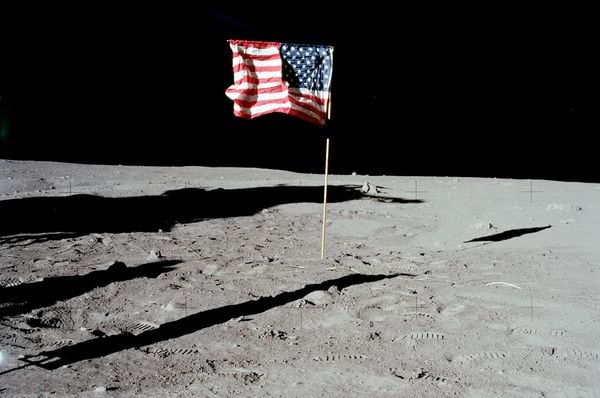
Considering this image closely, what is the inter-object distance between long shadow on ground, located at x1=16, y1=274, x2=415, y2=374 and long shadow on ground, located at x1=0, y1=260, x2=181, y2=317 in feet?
3.46

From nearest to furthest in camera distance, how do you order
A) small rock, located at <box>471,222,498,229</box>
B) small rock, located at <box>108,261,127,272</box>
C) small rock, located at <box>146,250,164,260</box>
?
1. small rock, located at <box>108,261,127,272</box>
2. small rock, located at <box>146,250,164,260</box>
3. small rock, located at <box>471,222,498,229</box>

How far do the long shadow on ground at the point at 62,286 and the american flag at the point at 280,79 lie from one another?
1.94 metres

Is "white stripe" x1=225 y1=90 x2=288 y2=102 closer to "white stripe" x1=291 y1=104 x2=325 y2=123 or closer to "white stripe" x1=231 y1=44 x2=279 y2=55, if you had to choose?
"white stripe" x1=291 y1=104 x2=325 y2=123

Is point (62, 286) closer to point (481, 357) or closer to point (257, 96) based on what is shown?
point (257, 96)

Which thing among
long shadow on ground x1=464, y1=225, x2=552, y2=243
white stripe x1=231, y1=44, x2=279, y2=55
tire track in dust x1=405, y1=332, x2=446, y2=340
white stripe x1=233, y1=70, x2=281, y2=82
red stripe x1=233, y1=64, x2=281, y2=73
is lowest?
tire track in dust x1=405, y1=332, x2=446, y2=340

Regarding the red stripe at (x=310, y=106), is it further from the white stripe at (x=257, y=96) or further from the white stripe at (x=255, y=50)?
the white stripe at (x=255, y=50)

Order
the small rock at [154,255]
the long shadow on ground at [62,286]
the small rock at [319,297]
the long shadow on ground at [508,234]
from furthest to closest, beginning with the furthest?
the long shadow on ground at [508,234] → the small rock at [154,255] → the small rock at [319,297] → the long shadow on ground at [62,286]

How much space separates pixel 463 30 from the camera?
52.7 feet

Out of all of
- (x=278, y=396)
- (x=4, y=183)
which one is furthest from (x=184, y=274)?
(x=4, y=183)

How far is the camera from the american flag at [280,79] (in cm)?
629

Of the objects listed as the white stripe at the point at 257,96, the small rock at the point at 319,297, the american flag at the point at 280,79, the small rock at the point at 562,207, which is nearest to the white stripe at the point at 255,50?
the american flag at the point at 280,79

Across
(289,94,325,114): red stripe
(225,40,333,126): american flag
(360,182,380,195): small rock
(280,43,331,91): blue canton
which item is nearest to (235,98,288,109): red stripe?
(225,40,333,126): american flag

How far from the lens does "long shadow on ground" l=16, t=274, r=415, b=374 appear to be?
3.87 meters

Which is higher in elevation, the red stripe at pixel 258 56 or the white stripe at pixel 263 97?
the red stripe at pixel 258 56
